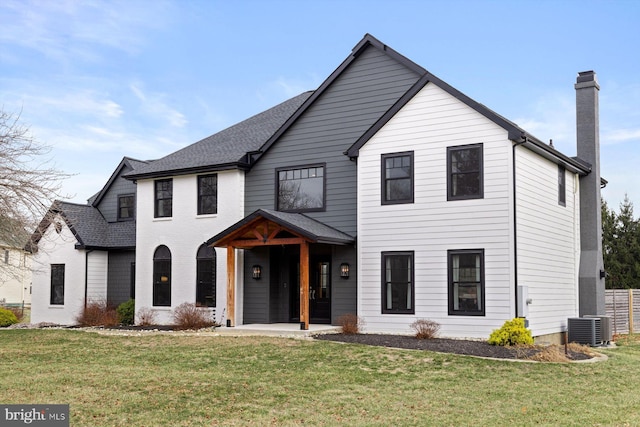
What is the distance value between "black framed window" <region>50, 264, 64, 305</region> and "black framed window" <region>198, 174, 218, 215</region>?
7.26 m

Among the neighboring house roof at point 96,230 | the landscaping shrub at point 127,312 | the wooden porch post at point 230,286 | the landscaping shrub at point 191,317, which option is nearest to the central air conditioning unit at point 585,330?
the wooden porch post at point 230,286

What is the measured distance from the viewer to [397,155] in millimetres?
19031

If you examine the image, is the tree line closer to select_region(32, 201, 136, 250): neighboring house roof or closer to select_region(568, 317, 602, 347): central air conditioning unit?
select_region(568, 317, 602, 347): central air conditioning unit

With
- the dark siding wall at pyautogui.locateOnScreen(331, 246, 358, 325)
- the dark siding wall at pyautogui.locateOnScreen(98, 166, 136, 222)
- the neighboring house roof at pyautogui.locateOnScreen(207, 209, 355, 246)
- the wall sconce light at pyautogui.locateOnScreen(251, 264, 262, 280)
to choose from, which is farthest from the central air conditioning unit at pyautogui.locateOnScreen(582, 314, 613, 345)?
the dark siding wall at pyautogui.locateOnScreen(98, 166, 136, 222)

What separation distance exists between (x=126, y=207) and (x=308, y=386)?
18339 mm

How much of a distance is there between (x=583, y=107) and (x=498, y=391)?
1399cm

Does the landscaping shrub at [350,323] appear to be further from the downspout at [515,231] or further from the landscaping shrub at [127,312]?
the landscaping shrub at [127,312]

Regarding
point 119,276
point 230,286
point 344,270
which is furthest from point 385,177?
point 119,276

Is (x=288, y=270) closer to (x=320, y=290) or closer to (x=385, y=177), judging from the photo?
(x=320, y=290)

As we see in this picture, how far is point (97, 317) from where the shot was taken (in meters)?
24.5

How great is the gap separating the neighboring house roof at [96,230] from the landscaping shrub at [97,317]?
2437mm

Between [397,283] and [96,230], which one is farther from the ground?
[96,230]

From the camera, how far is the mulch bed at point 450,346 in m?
15.0

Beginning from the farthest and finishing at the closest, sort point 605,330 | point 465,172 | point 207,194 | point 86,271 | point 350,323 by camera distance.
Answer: point 86,271 → point 207,194 → point 605,330 → point 350,323 → point 465,172
